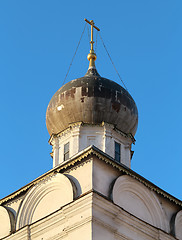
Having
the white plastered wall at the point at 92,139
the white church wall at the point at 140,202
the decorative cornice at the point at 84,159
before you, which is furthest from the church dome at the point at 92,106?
the white church wall at the point at 140,202

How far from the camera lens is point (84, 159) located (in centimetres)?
1659

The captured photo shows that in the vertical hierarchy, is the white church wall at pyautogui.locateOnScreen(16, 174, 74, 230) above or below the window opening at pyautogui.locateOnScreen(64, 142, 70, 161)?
below

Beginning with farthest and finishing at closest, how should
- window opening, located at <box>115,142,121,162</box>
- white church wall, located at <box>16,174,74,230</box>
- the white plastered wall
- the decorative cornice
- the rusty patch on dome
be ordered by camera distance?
the rusty patch on dome < window opening, located at <box>115,142,121,162</box> < the white plastered wall < white church wall, located at <box>16,174,74,230</box> < the decorative cornice

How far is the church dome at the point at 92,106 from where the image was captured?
18531 millimetres

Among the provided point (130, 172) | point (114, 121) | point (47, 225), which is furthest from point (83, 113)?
point (47, 225)

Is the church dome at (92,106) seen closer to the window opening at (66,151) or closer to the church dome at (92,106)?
the church dome at (92,106)

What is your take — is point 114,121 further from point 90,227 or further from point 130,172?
point 90,227

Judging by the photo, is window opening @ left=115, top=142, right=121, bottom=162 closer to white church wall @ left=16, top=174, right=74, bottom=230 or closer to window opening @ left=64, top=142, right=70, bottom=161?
window opening @ left=64, top=142, right=70, bottom=161

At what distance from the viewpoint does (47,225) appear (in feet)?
53.4

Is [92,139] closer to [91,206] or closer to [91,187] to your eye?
[91,187]

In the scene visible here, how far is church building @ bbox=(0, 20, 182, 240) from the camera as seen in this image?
1577 centimetres

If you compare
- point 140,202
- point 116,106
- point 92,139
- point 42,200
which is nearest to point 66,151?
point 92,139

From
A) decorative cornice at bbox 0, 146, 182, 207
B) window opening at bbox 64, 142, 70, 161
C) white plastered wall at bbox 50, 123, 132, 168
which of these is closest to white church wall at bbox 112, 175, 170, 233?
decorative cornice at bbox 0, 146, 182, 207

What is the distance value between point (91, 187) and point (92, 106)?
3223 millimetres
